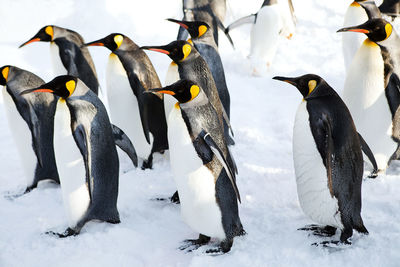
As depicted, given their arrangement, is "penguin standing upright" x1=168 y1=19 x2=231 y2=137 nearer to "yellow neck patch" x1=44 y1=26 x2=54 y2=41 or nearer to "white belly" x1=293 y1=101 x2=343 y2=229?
"yellow neck patch" x1=44 y1=26 x2=54 y2=41

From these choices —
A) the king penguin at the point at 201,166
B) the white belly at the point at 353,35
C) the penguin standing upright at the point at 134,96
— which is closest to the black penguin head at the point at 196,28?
the penguin standing upright at the point at 134,96

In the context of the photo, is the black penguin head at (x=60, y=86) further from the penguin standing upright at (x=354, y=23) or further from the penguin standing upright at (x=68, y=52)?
the penguin standing upright at (x=354, y=23)

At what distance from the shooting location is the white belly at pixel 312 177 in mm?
2574

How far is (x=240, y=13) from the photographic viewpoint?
7.33 m

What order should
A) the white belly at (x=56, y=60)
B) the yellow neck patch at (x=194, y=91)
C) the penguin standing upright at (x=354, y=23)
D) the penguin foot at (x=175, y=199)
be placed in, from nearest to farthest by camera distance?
the yellow neck patch at (x=194, y=91) < the penguin foot at (x=175, y=199) < the white belly at (x=56, y=60) < the penguin standing upright at (x=354, y=23)

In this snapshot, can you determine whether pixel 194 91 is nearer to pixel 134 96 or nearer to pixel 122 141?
pixel 122 141

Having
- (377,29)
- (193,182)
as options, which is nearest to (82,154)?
(193,182)

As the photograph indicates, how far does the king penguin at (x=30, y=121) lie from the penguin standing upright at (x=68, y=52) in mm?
788

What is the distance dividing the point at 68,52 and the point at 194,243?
2.19m

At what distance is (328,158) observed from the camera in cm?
248

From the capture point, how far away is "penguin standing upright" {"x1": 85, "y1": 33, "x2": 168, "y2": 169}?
3.54 meters

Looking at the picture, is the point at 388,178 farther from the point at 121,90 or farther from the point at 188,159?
the point at 121,90

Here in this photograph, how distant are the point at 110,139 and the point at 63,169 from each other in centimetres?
32

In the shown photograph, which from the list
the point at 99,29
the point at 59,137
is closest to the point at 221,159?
the point at 59,137
